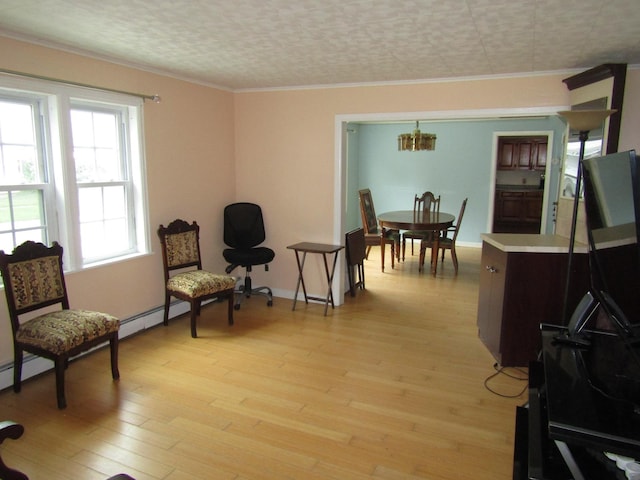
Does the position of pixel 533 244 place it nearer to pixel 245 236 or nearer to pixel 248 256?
pixel 248 256

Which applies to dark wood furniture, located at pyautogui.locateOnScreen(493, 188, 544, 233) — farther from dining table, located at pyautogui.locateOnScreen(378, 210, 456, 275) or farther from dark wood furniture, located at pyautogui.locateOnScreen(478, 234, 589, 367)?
dark wood furniture, located at pyautogui.locateOnScreen(478, 234, 589, 367)

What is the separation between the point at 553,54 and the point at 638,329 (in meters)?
2.21

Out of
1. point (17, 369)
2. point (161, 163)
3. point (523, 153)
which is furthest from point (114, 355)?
point (523, 153)

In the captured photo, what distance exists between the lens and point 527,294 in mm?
3135

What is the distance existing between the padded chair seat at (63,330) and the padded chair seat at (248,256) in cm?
165

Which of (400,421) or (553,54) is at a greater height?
(553,54)

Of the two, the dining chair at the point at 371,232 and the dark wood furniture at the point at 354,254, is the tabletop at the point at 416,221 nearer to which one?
the dining chair at the point at 371,232

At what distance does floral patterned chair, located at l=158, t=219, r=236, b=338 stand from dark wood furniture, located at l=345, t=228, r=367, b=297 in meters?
1.39

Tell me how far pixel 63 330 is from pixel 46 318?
22cm

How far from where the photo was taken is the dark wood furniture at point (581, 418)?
112 cm

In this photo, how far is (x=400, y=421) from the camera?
8.55 ft

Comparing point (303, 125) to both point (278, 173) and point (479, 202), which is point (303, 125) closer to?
point (278, 173)

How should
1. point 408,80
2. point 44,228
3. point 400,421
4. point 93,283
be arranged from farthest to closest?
point 408,80 < point 93,283 < point 44,228 < point 400,421

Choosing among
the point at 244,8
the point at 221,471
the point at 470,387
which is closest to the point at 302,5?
the point at 244,8
